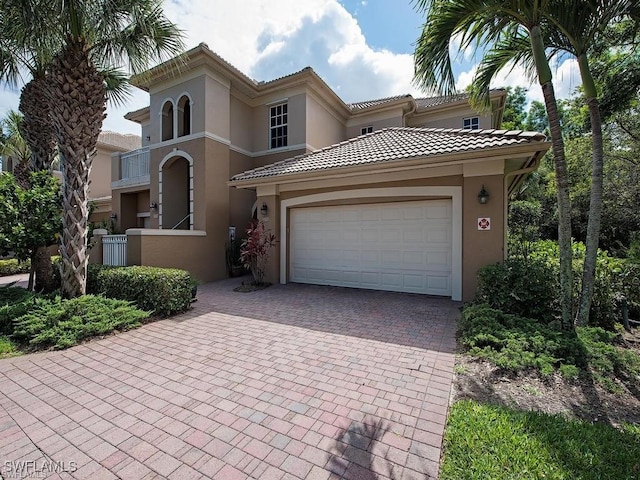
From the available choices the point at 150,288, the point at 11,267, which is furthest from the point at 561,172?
the point at 11,267

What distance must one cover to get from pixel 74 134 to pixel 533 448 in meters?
9.44

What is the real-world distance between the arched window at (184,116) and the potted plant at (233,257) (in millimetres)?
5268

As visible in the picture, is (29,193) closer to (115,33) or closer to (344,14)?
(115,33)

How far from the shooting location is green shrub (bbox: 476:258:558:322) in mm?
5809

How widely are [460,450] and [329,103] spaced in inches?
585

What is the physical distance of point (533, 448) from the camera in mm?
2555

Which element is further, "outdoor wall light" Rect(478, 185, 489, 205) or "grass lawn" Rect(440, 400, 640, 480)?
"outdoor wall light" Rect(478, 185, 489, 205)

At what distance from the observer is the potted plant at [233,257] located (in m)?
12.3

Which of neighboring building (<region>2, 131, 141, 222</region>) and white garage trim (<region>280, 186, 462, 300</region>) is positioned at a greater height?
neighboring building (<region>2, 131, 141, 222</region>)

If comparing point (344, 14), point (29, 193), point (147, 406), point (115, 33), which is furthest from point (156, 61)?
point (147, 406)

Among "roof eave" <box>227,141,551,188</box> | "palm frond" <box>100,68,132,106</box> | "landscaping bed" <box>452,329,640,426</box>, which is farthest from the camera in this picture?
"palm frond" <box>100,68,132,106</box>

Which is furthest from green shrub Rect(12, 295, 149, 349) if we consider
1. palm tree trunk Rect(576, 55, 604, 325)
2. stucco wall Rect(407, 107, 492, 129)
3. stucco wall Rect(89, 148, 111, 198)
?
stucco wall Rect(89, 148, 111, 198)

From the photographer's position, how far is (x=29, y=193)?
7.85m

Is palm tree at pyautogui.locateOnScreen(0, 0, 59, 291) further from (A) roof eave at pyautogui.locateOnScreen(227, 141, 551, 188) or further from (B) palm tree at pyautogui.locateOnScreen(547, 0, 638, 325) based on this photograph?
(B) palm tree at pyautogui.locateOnScreen(547, 0, 638, 325)
